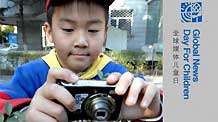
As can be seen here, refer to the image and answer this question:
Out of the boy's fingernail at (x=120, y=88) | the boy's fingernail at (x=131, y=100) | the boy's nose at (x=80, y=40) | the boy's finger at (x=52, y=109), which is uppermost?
the boy's nose at (x=80, y=40)

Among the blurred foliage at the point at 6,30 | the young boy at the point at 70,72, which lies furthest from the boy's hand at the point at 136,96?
the blurred foliage at the point at 6,30

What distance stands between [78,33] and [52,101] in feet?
0.55

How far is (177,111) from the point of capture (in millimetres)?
485

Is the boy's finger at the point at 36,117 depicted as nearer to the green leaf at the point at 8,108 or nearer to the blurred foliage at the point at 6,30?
the green leaf at the point at 8,108

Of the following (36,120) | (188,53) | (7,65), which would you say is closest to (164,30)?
(188,53)

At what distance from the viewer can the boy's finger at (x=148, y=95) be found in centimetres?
57

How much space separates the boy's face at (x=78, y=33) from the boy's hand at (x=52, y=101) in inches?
5.4

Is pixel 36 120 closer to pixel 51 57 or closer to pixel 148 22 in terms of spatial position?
A: pixel 51 57

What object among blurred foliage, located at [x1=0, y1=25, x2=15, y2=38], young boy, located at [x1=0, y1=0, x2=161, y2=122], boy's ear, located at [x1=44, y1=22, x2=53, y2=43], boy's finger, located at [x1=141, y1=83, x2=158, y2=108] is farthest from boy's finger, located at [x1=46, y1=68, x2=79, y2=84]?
blurred foliage, located at [x1=0, y1=25, x2=15, y2=38]

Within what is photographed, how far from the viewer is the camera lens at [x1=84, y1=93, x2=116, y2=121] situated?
1.76 ft

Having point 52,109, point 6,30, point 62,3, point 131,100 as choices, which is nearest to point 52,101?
point 52,109

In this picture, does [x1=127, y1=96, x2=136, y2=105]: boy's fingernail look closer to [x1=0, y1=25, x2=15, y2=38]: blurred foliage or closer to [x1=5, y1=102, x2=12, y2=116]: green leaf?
[x1=5, y1=102, x2=12, y2=116]: green leaf

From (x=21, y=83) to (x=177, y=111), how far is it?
15.0 inches

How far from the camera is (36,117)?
1.87 ft
